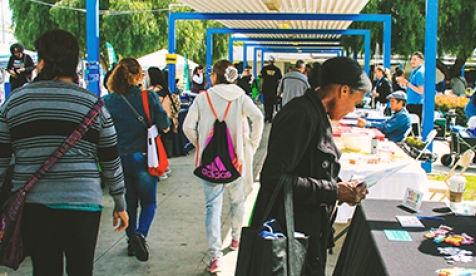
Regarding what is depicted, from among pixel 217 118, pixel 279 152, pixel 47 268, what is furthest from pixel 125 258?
pixel 279 152

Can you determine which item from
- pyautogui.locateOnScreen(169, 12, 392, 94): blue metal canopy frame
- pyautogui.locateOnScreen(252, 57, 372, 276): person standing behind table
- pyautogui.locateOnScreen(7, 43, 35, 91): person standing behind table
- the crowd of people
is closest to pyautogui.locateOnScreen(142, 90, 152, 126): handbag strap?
the crowd of people

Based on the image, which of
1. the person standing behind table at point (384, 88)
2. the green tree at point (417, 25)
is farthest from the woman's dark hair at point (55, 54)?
the green tree at point (417, 25)

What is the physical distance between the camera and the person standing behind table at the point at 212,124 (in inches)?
183

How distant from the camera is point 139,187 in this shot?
15.6ft

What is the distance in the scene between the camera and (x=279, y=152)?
8.00 feet

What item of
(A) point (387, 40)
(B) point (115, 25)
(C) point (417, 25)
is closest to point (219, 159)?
(A) point (387, 40)

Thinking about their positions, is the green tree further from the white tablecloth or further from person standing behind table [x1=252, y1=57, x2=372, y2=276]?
person standing behind table [x1=252, y1=57, x2=372, y2=276]

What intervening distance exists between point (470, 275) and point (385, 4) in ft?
82.3

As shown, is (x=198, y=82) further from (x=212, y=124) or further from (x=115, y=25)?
(x=115, y=25)

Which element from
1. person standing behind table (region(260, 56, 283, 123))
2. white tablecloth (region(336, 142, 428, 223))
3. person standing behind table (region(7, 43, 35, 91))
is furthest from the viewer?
person standing behind table (region(260, 56, 283, 123))

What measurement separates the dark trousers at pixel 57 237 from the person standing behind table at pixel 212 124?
1886 mm

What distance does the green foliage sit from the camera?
3064cm

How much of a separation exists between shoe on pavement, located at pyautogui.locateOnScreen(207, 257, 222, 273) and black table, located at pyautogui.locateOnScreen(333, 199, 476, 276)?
1.40 meters

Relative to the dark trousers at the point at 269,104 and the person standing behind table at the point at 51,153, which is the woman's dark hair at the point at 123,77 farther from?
the dark trousers at the point at 269,104
